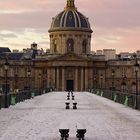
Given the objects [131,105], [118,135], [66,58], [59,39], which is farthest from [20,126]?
[59,39]

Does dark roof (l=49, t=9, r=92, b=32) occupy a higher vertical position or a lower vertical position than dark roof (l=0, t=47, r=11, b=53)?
higher

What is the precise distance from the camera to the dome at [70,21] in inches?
5984

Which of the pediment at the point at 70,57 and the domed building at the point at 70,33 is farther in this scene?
the domed building at the point at 70,33

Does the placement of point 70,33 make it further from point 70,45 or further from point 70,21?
point 70,45

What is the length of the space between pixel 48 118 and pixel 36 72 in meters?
114

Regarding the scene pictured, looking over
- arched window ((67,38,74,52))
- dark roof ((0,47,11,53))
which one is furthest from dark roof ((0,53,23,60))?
arched window ((67,38,74,52))

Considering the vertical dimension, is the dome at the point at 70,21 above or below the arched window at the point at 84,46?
above

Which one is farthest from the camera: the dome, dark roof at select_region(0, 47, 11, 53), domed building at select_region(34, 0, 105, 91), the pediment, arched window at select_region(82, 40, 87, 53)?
dark roof at select_region(0, 47, 11, 53)

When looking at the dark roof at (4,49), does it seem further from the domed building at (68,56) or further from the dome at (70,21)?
the dome at (70,21)

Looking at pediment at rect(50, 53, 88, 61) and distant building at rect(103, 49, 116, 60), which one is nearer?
pediment at rect(50, 53, 88, 61)

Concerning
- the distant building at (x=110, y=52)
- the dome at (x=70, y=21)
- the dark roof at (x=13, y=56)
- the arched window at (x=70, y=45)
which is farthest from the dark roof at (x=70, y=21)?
the distant building at (x=110, y=52)

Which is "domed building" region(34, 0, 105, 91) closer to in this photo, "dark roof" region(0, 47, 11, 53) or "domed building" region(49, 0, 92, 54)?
"domed building" region(49, 0, 92, 54)

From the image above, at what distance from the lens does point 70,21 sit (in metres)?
152

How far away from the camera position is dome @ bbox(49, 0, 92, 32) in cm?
15200
